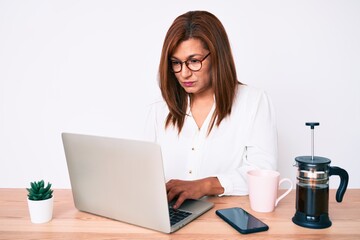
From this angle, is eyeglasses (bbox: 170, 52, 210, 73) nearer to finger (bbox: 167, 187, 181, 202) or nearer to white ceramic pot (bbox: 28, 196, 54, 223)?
finger (bbox: 167, 187, 181, 202)

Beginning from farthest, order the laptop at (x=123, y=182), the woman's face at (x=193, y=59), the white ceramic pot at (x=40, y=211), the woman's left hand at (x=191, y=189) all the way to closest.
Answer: the woman's face at (x=193, y=59)
the woman's left hand at (x=191, y=189)
the white ceramic pot at (x=40, y=211)
the laptop at (x=123, y=182)

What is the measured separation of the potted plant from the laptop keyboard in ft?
1.19

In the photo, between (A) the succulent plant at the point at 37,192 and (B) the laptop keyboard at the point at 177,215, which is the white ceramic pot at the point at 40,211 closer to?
(A) the succulent plant at the point at 37,192

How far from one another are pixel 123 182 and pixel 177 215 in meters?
0.20


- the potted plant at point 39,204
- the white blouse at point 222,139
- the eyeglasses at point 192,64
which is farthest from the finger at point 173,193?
the eyeglasses at point 192,64

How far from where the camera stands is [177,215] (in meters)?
1.08

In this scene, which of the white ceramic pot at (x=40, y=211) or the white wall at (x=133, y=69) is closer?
the white ceramic pot at (x=40, y=211)

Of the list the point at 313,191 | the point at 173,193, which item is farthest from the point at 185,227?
the point at 313,191

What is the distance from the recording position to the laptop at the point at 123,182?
0.95 metres

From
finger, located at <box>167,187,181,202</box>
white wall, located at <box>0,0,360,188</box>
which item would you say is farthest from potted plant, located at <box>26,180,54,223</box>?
white wall, located at <box>0,0,360,188</box>

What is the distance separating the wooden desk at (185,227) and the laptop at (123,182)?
0.03 meters

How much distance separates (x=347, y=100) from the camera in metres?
2.59

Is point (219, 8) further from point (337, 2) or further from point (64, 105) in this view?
point (64, 105)

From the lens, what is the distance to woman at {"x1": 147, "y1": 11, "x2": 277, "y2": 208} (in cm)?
166
